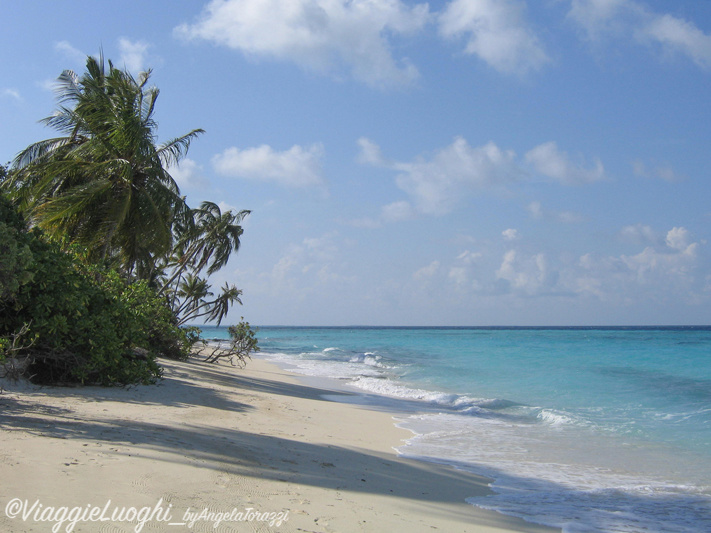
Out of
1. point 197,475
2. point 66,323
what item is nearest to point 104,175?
point 66,323

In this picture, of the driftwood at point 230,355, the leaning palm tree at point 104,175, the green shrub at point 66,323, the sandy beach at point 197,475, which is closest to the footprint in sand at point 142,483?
the sandy beach at point 197,475

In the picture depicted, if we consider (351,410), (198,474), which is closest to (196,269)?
(351,410)

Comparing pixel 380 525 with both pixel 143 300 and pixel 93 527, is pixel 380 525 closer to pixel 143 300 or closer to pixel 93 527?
pixel 93 527

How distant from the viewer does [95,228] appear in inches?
579

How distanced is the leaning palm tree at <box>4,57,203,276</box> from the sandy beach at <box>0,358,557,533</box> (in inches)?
285

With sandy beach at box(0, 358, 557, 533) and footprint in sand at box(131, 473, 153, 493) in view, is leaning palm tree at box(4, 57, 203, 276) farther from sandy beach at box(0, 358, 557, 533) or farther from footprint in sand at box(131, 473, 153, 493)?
footprint in sand at box(131, 473, 153, 493)

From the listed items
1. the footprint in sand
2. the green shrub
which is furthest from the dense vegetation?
the footprint in sand

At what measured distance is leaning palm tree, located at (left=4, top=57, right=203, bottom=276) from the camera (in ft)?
46.4

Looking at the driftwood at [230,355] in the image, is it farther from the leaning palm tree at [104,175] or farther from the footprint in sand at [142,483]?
the footprint in sand at [142,483]

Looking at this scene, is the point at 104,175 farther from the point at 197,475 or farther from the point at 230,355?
the point at 197,475

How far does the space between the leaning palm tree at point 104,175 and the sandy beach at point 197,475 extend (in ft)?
23.8

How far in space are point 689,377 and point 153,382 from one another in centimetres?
1941

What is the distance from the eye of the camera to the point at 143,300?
13.8 m

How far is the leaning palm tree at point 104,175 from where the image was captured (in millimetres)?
14148
